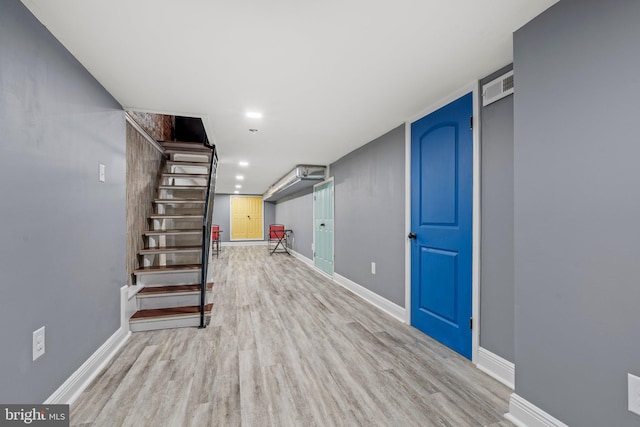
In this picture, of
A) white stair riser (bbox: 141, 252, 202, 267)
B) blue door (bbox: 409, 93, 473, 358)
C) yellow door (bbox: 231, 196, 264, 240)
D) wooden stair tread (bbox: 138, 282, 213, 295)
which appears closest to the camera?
blue door (bbox: 409, 93, 473, 358)

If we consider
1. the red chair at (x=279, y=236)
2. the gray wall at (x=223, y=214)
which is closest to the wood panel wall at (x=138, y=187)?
the red chair at (x=279, y=236)

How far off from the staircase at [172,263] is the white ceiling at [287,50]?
1.40 meters

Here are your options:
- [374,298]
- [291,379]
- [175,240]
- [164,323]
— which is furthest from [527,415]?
[175,240]

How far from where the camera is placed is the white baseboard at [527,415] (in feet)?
4.28

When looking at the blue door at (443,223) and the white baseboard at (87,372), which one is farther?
the blue door at (443,223)

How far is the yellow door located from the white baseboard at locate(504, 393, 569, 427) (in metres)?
10.8

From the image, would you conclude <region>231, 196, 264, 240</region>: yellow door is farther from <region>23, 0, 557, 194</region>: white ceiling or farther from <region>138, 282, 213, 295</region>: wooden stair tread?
<region>23, 0, 557, 194</region>: white ceiling

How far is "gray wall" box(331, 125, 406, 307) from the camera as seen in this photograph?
121 inches

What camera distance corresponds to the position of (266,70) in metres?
1.89

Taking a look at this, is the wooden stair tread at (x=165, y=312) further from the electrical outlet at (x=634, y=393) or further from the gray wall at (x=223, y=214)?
the gray wall at (x=223, y=214)

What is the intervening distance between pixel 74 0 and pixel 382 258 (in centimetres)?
325

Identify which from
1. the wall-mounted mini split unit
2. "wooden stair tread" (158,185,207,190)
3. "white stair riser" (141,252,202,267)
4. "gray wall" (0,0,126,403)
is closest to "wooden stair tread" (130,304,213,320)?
"gray wall" (0,0,126,403)

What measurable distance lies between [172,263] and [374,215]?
8.86 feet

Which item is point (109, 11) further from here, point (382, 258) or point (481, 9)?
point (382, 258)
